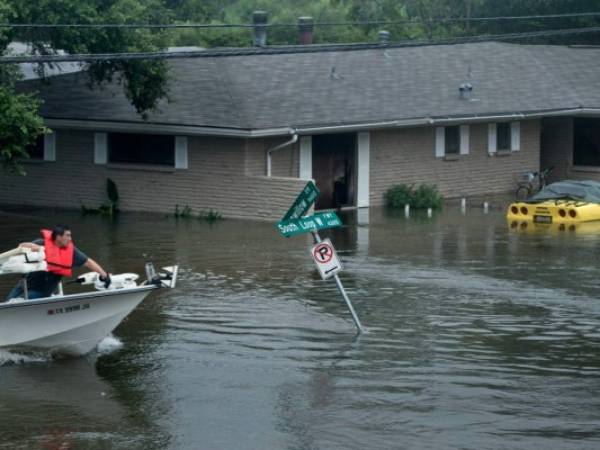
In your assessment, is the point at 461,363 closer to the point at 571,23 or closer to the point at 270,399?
the point at 270,399

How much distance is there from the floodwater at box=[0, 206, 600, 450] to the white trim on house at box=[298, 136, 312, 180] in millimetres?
6325

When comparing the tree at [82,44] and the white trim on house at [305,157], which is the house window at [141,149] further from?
the white trim on house at [305,157]

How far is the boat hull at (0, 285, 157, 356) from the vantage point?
18.8 m

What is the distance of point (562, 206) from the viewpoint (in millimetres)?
Answer: 35031

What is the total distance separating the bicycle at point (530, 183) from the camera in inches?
1629

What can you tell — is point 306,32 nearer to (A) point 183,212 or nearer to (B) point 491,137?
(B) point 491,137

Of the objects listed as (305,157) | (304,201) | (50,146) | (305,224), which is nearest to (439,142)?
(305,157)

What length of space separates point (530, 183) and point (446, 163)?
2.99 meters

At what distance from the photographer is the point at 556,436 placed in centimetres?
1585

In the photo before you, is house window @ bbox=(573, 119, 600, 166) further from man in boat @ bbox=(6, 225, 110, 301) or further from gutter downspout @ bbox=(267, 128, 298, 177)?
man in boat @ bbox=(6, 225, 110, 301)

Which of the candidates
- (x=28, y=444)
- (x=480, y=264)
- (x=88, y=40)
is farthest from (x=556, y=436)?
(x=88, y=40)

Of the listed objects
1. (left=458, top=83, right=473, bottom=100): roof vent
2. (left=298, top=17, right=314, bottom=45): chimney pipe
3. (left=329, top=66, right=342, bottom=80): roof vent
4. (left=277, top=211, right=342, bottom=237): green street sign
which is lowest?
(left=277, top=211, right=342, bottom=237): green street sign

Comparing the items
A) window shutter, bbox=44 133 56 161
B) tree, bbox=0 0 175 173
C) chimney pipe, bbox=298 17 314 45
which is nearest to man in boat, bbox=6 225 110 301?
tree, bbox=0 0 175 173

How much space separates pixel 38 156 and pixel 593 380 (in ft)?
76.0
